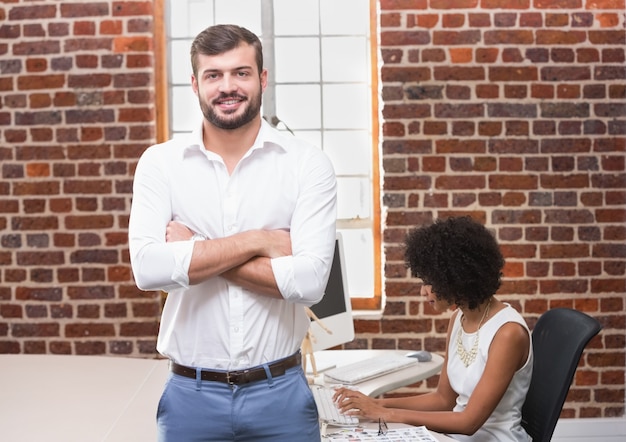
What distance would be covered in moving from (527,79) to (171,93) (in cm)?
171

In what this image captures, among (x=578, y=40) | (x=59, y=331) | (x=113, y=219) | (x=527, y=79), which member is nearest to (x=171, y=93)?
(x=113, y=219)

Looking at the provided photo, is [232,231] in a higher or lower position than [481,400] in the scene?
higher

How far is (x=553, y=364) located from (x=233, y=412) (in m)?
1.03

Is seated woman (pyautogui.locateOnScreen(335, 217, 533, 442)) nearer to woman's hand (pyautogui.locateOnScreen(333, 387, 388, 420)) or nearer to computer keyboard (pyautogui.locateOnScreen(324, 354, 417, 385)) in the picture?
woman's hand (pyautogui.locateOnScreen(333, 387, 388, 420))

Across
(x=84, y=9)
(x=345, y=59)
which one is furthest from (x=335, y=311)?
(x=84, y=9)

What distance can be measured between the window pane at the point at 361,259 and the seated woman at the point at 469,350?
131 cm

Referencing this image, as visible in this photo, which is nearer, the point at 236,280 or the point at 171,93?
the point at 236,280

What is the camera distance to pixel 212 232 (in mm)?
1643

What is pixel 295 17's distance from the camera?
360 cm

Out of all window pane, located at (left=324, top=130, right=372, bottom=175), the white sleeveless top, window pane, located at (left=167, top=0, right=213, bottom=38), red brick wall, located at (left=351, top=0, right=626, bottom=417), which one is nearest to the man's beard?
the white sleeveless top

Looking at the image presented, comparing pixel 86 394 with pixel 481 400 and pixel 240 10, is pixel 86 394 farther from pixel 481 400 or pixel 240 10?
pixel 240 10

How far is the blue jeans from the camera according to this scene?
1.52 meters

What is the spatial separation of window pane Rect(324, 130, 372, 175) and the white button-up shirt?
1912 millimetres

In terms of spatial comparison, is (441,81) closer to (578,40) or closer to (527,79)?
(527,79)
